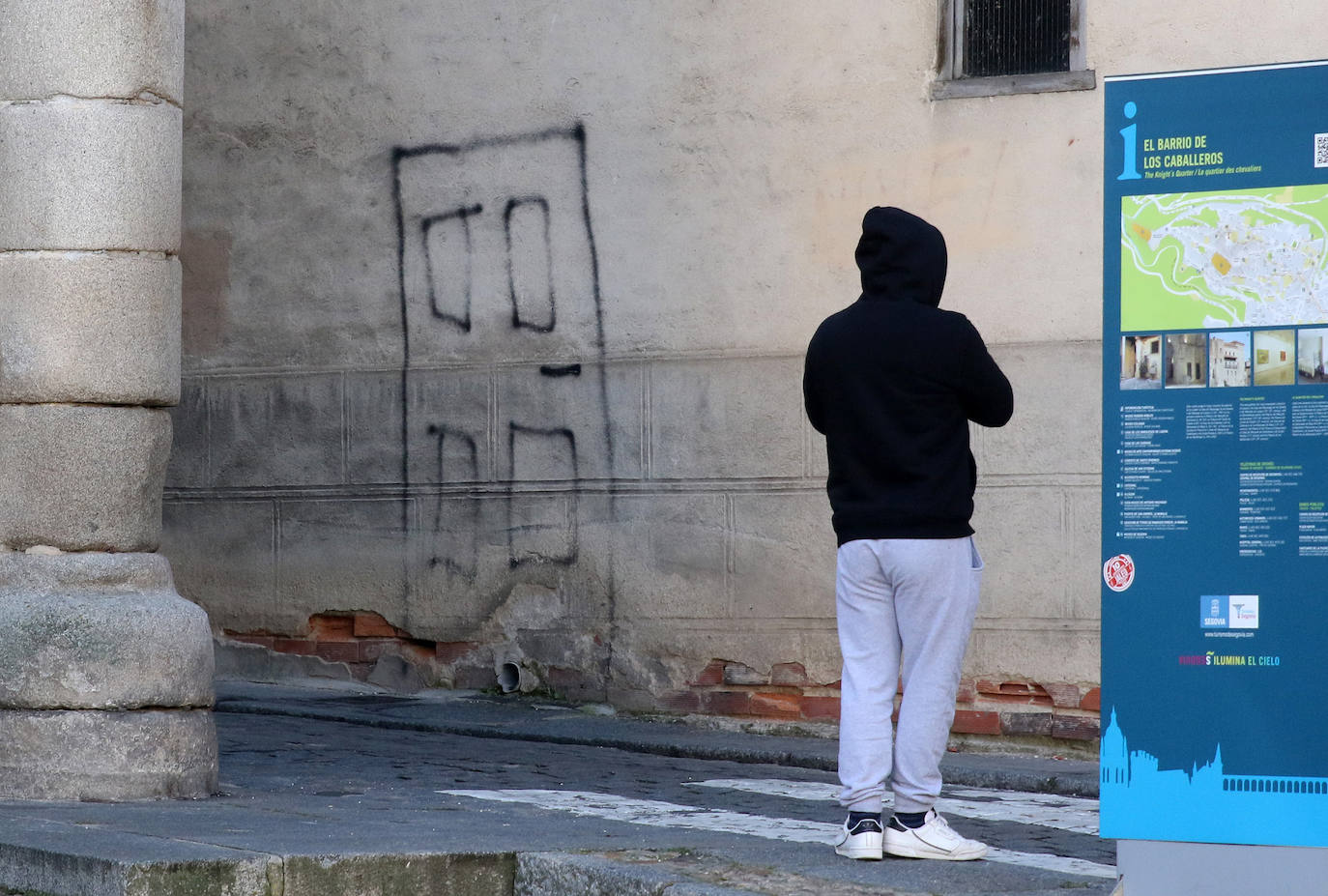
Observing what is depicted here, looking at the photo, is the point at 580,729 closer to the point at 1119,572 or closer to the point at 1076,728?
the point at 1076,728

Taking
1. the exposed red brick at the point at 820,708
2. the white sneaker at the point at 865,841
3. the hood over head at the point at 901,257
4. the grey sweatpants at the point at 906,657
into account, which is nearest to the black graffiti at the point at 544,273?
the exposed red brick at the point at 820,708

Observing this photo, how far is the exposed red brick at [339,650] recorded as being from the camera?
10.3 meters

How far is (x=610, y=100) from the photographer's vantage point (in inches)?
378

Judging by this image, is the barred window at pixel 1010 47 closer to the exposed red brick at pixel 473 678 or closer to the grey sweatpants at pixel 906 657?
the exposed red brick at pixel 473 678

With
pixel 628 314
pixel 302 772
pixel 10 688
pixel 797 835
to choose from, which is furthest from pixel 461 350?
pixel 797 835

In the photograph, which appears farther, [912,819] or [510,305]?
[510,305]

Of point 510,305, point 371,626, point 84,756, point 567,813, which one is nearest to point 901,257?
point 567,813

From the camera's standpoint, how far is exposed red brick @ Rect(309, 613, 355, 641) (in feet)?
34.0

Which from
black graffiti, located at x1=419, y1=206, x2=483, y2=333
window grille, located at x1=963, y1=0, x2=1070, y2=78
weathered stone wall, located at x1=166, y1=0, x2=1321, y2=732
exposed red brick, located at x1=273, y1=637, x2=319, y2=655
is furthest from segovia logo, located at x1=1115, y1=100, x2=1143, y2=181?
exposed red brick, located at x1=273, y1=637, x2=319, y2=655

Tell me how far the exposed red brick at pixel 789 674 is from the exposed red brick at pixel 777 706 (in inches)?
2.4

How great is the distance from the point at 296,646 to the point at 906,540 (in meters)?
6.02

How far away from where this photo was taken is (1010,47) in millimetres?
8805

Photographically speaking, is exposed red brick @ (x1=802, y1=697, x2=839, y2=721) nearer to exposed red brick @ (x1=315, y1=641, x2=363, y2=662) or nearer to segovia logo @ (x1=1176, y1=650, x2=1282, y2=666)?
exposed red brick @ (x1=315, y1=641, x2=363, y2=662)

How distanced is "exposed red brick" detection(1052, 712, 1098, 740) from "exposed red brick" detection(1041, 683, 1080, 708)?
51mm
